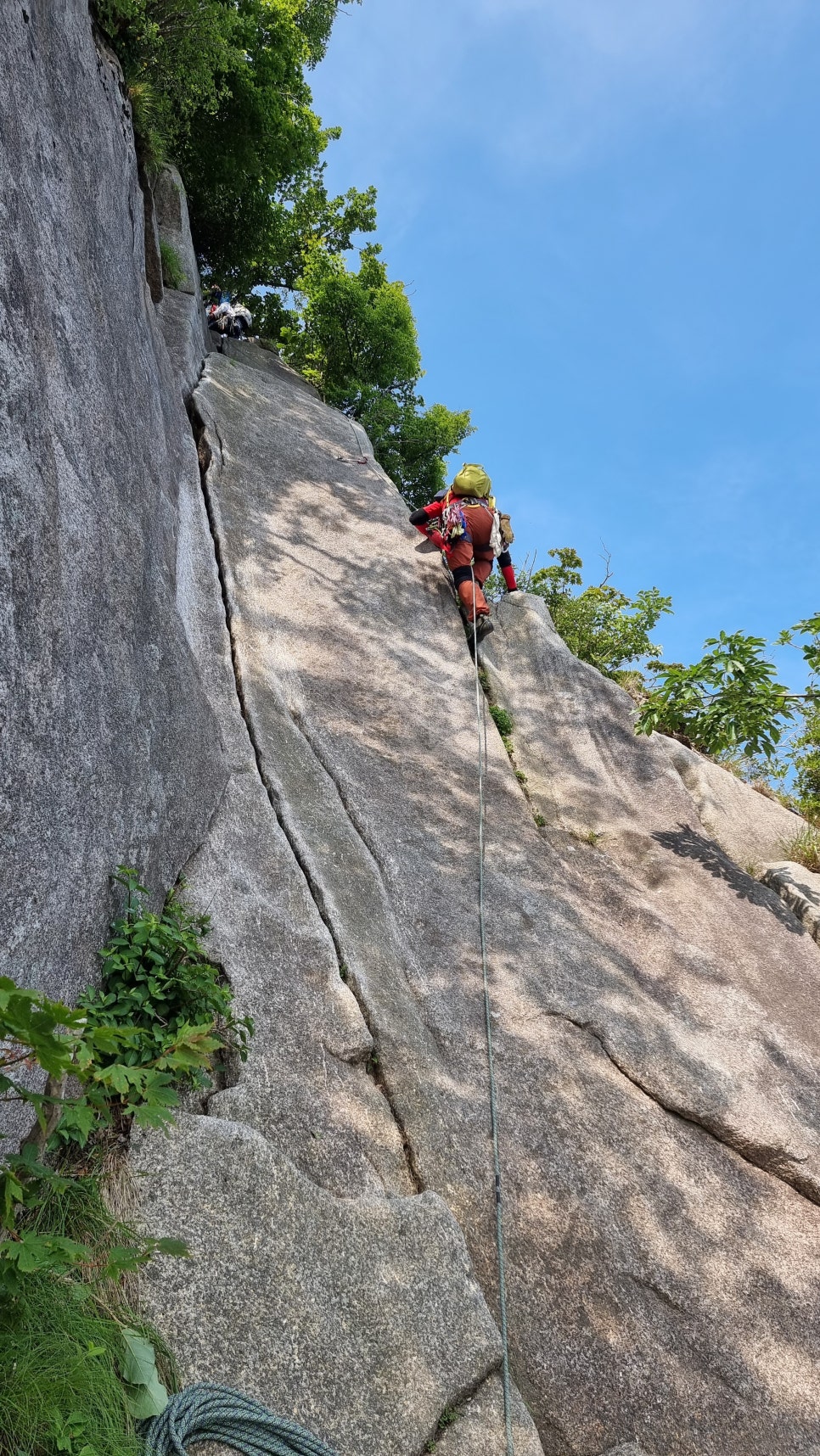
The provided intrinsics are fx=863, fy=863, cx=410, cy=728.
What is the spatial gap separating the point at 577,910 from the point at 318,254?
792 inches

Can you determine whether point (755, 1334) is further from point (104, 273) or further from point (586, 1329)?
point (104, 273)

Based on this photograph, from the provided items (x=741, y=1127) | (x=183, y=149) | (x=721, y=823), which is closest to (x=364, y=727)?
(x=721, y=823)

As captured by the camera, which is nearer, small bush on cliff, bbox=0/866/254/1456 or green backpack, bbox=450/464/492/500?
small bush on cliff, bbox=0/866/254/1456

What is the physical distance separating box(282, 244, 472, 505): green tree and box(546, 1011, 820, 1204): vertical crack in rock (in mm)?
19425

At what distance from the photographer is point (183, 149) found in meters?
16.8

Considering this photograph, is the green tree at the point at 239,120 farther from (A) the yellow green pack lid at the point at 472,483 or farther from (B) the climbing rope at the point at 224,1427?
(B) the climbing rope at the point at 224,1427

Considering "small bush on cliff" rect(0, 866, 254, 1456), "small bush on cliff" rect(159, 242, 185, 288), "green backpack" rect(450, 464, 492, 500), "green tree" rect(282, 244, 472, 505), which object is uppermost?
"green tree" rect(282, 244, 472, 505)

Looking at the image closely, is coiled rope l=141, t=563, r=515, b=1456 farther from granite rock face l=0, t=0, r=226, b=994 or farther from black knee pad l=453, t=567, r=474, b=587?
black knee pad l=453, t=567, r=474, b=587

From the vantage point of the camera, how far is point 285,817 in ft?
20.9

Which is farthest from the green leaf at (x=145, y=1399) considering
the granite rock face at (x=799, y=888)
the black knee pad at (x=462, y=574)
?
the black knee pad at (x=462, y=574)

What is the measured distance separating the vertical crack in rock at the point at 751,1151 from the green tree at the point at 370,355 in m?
19.4

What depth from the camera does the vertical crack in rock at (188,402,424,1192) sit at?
15.5 feet

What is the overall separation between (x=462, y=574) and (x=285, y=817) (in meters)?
5.39

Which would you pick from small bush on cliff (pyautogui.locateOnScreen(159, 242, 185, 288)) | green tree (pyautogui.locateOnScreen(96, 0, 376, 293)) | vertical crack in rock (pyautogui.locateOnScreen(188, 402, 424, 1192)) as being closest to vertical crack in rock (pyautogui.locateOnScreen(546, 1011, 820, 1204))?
vertical crack in rock (pyautogui.locateOnScreen(188, 402, 424, 1192))
